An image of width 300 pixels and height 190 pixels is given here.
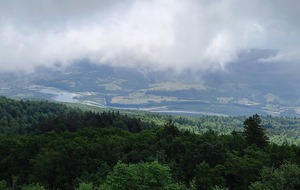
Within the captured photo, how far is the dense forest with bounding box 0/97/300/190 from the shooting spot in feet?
202

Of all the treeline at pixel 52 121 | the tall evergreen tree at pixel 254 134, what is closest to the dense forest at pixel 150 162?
the tall evergreen tree at pixel 254 134

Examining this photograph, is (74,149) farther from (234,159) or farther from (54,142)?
(234,159)

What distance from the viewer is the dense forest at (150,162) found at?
202 ft

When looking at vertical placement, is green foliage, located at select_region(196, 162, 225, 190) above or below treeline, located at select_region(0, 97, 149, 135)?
below

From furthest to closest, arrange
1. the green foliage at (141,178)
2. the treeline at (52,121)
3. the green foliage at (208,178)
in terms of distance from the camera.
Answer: the treeline at (52,121) → the green foliage at (208,178) → the green foliage at (141,178)

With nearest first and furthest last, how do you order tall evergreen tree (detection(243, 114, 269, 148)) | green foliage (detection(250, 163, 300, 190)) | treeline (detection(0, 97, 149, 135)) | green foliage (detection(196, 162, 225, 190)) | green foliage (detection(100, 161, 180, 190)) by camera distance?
1. green foliage (detection(100, 161, 180, 190))
2. green foliage (detection(250, 163, 300, 190))
3. green foliage (detection(196, 162, 225, 190))
4. tall evergreen tree (detection(243, 114, 269, 148))
5. treeline (detection(0, 97, 149, 135))

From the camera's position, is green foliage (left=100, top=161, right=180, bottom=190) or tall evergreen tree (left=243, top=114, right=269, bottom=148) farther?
tall evergreen tree (left=243, top=114, right=269, bottom=148)

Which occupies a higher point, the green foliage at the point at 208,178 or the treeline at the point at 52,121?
the treeline at the point at 52,121

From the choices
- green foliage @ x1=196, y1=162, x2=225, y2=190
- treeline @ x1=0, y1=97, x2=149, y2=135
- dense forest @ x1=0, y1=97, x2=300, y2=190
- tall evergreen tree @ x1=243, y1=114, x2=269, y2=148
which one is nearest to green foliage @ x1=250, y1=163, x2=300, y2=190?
dense forest @ x1=0, y1=97, x2=300, y2=190

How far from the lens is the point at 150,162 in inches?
3027

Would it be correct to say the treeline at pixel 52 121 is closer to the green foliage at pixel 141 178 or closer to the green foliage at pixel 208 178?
the green foliage at pixel 208 178

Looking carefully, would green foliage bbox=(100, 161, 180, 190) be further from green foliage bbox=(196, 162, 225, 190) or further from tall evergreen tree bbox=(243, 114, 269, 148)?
tall evergreen tree bbox=(243, 114, 269, 148)

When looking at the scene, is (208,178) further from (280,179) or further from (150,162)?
(280,179)

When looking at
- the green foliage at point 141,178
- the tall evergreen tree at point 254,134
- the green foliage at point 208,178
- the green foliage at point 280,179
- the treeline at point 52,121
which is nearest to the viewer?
the green foliage at point 141,178
